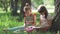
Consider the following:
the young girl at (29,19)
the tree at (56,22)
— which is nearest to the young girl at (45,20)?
the tree at (56,22)

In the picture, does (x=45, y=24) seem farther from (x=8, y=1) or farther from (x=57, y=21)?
(x=8, y=1)

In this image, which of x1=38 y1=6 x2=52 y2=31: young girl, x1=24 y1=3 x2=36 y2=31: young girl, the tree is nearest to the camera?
x1=38 y1=6 x2=52 y2=31: young girl

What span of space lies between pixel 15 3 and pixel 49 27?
15.0 m

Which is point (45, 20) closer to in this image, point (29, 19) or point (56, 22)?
point (56, 22)

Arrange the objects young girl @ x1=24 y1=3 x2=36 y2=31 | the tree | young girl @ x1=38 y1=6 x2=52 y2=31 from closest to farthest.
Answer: young girl @ x1=38 y1=6 x2=52 y2=31
the tree
young girl @ x1=24 y1=3 x2=36 y2=31

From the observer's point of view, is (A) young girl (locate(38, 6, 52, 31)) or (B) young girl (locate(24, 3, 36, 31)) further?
(B) young girl (locate(24, 3, 36, 31))

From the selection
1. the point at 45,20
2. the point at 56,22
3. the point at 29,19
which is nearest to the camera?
the point at 45,20

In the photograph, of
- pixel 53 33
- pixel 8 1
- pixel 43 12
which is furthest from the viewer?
pixel 8 1

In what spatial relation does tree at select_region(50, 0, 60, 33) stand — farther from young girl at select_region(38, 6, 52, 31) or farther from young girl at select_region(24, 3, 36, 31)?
young girl at select_region(24, 3, 36, 31)

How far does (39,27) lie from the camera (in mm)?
8516

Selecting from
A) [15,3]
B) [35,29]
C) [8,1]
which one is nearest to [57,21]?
[35,29]

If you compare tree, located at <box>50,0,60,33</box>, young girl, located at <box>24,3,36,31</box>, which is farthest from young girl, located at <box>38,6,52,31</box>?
young girl, located at <box>24,3,36,31</box>

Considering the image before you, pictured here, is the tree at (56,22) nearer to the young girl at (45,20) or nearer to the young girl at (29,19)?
the young girl at (45,20)

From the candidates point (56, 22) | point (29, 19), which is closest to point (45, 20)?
point (56, 22)
